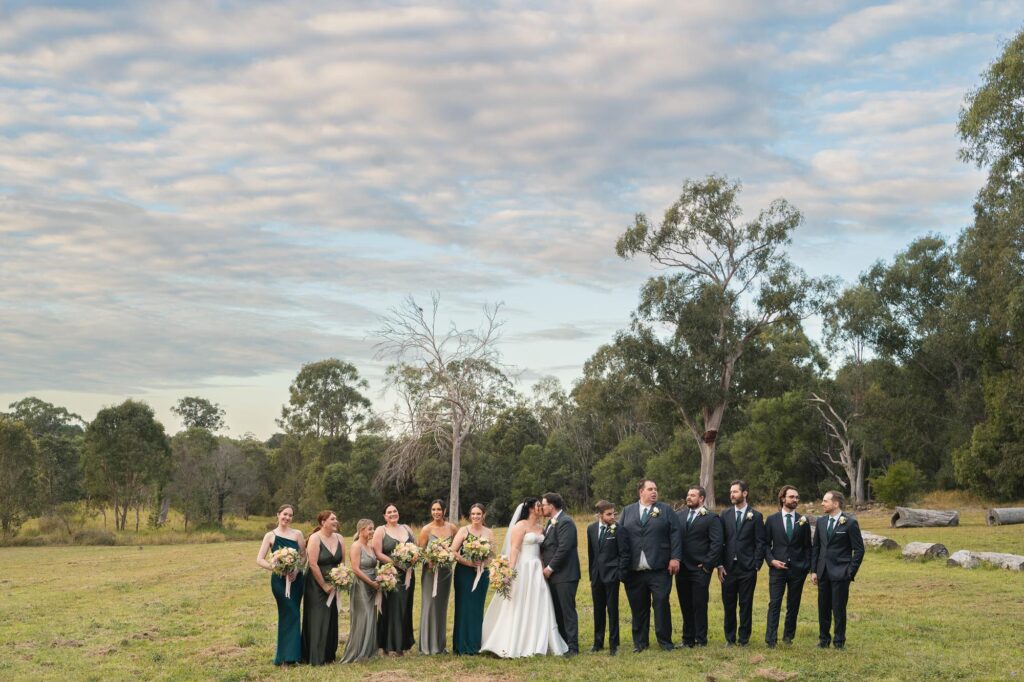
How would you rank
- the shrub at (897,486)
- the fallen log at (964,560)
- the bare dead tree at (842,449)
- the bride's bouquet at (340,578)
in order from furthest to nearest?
the bare dead tree at (842,449) → the shrub at (897,486) → the fallen log at (964,560) → the bride's bouquet at (340,578)

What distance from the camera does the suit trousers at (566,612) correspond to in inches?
464

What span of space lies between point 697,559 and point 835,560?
172 cm

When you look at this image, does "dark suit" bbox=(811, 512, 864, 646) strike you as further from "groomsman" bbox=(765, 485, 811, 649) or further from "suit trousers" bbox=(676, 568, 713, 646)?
"suit trousers" bbox=(676, 568, 713, 646)

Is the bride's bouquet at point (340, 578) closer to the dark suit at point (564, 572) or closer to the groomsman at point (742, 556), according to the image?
the dark suit at point (564, 572)

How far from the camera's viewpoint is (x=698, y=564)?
11812 millimetres

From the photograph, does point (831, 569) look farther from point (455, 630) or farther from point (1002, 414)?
point (1002, 414)

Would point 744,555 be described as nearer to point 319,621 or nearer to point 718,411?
point 319,621

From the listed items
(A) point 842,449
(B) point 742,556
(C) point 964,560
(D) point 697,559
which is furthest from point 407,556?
(A) point 842,449

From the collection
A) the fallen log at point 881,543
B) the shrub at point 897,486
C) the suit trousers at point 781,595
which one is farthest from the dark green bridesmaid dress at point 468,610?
the shrub at point 897,486

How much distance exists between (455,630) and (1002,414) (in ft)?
121

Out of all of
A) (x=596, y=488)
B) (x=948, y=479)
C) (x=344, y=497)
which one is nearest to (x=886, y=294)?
(x=948, y=479)

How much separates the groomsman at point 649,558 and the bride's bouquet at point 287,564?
13.5ft

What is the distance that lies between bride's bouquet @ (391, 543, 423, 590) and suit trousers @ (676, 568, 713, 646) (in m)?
3.42

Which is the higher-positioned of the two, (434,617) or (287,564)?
(287,564)
